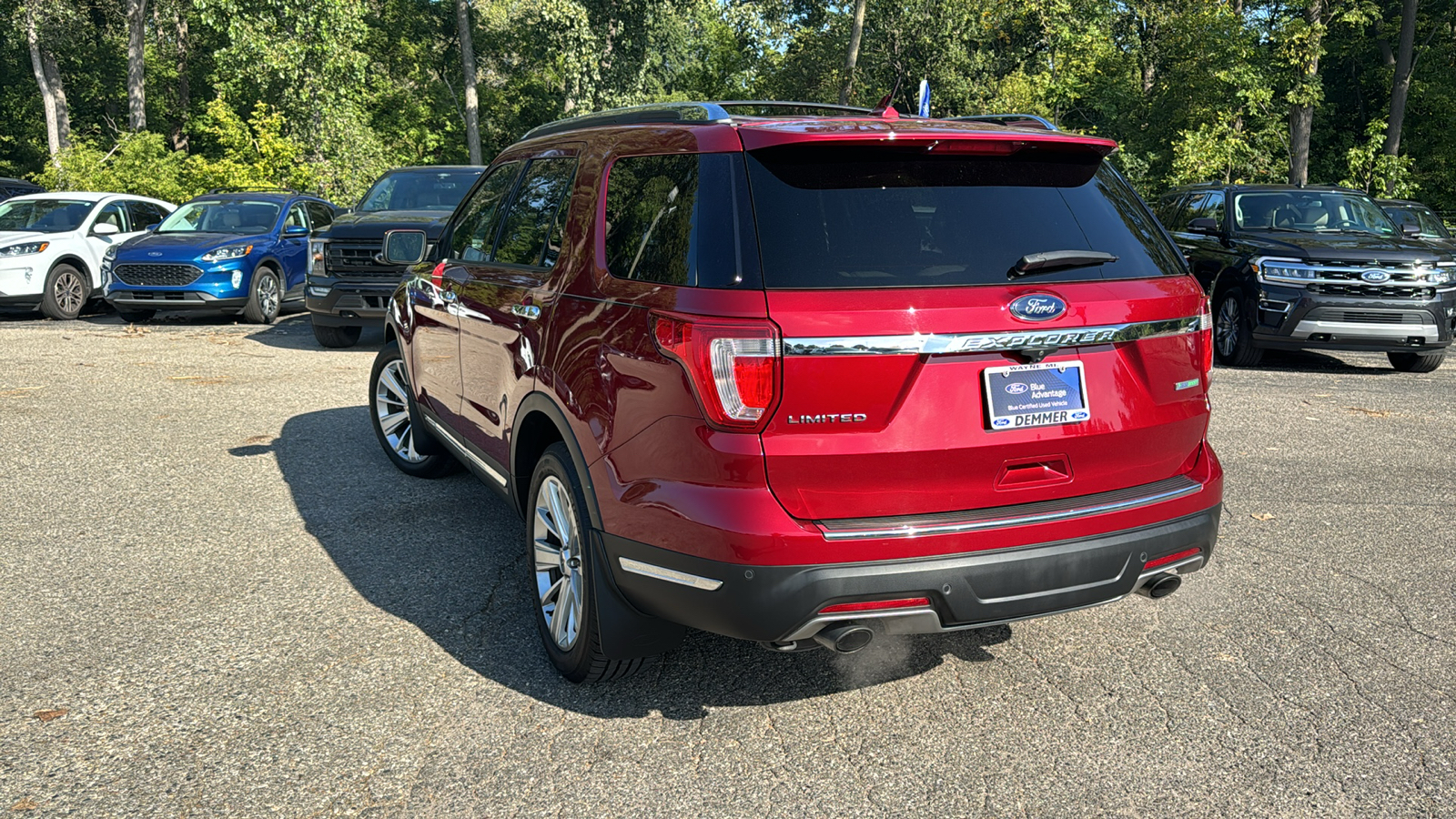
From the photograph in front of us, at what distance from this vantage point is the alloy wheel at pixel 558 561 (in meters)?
3.65

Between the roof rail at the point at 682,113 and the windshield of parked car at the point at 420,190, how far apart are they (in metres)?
8.75

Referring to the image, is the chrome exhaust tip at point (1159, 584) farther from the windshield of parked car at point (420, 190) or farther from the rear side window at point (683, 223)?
the windshield of parked car at point (420, 190)

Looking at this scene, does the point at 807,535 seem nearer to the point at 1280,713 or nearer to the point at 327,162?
the point at 1280,713

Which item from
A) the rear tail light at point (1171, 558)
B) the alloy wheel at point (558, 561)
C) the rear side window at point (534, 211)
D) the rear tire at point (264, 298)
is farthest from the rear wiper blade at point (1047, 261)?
the rear tire at point (264, 298)

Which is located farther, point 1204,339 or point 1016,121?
point 1016,121

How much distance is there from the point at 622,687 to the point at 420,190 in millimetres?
10725

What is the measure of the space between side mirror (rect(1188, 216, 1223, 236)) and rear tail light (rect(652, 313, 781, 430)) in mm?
9938

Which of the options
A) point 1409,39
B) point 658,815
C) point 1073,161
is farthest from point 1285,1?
Answer: point 658,815

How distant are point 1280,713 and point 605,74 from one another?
38670 mm

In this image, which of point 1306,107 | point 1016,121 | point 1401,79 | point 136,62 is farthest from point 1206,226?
point 136,62

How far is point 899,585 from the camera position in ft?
9.71

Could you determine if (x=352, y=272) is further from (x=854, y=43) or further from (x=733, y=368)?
(x=854, y=43)

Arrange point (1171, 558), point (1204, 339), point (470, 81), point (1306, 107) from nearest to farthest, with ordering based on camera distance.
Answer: point (1171, 558) → point (1204, 339) → point (1306, 107) → point (470, 81)

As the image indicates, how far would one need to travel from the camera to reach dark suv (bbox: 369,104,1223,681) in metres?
2.93
